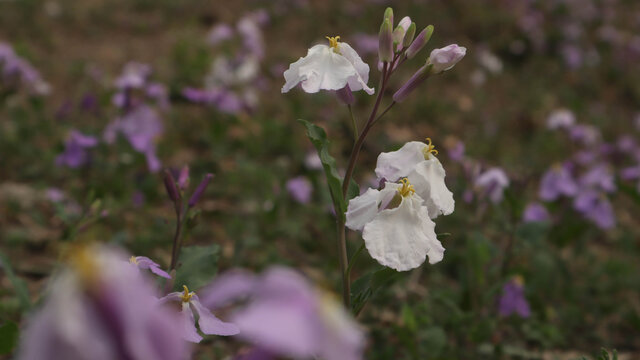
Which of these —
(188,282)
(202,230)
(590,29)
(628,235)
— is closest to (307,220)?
(202,230)

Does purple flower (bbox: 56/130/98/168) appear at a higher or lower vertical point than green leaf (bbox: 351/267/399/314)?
higher

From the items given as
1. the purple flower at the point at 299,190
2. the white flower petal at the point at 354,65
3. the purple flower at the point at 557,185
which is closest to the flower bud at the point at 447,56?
the white flower petal at the point at 354,65

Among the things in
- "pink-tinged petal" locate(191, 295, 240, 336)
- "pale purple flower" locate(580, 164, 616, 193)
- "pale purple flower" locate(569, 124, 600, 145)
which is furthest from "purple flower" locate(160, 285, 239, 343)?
"pale purple flower" locate(569, 124, 600, 145)

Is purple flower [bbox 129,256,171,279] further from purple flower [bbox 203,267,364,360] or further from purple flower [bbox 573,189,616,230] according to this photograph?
purple flower [bbox 573,189,616,230]

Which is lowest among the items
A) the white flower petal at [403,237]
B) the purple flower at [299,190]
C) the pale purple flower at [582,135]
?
the white flower petal at [403,237]

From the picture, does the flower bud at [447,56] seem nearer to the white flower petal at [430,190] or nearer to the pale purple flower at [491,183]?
the white flower petal at [430,190]

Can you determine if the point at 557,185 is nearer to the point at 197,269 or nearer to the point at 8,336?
the point at 197,269
